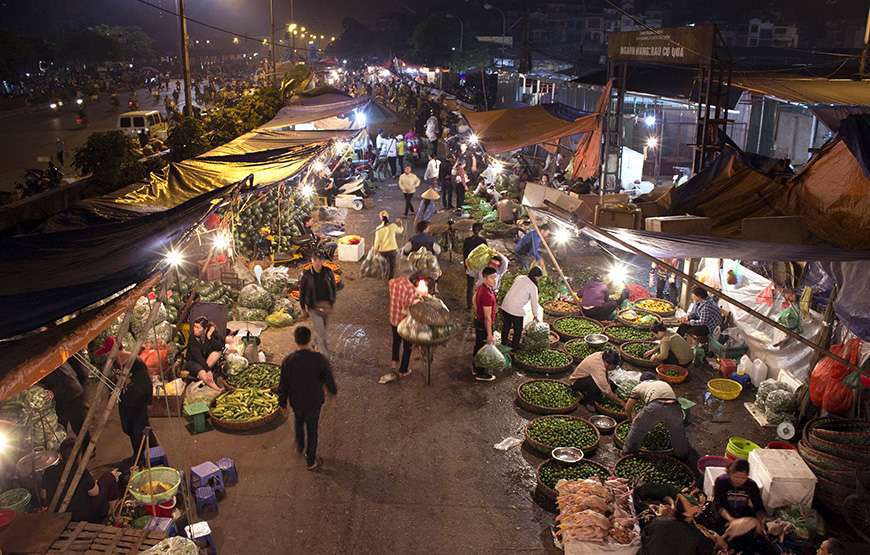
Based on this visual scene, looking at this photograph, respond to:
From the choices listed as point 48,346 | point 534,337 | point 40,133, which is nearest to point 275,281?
point 534,337

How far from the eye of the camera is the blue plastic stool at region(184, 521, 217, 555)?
20.0 ft

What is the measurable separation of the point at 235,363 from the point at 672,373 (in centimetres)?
648

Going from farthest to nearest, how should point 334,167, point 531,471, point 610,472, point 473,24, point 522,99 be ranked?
point 473,24 → point 522,99 → point 334,167 → point 531,471 → point 610,472

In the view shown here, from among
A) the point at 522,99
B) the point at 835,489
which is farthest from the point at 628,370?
the point at 522,99

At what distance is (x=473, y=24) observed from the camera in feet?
305

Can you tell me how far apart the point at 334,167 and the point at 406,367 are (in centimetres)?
1394

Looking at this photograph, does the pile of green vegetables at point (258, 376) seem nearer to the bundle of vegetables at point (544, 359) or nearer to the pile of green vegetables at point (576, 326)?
the bundle of vegetables at point (544, 359)

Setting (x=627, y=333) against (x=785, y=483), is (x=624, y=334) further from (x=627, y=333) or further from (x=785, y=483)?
(x=785, y=483)

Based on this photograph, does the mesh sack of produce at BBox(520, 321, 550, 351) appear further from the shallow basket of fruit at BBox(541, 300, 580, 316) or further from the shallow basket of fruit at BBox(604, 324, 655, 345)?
the shallow basket of fruit at BBox(541, 300, 580, 316)

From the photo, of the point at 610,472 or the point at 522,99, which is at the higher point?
the point at 522,99

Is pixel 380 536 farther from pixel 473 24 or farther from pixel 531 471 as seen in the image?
pixel 473 24

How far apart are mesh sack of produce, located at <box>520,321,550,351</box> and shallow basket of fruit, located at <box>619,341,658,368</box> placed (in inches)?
48.1

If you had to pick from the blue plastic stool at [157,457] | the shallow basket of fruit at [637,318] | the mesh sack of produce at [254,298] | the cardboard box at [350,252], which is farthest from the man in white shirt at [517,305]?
the cardboard box at [350,252]

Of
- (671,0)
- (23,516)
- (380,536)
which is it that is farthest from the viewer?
(671,0)
